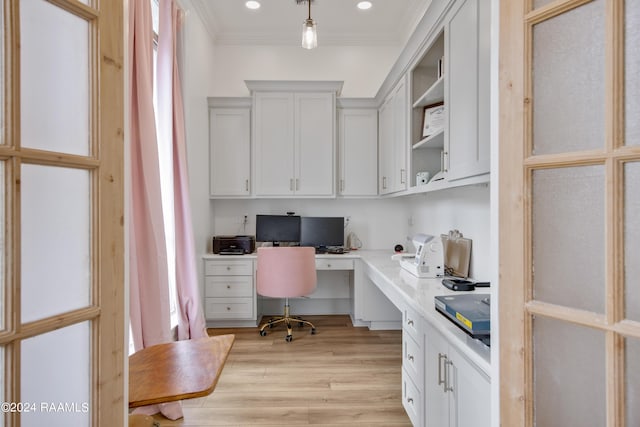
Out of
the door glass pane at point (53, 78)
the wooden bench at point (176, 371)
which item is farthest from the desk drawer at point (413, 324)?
the door glass pane at point (53, 78)

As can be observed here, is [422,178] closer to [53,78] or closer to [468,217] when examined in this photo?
[468,217]

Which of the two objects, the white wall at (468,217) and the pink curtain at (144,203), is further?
the white wall at (468,217)

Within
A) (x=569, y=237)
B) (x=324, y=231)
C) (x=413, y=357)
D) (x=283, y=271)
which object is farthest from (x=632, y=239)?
(x=324, y=231)

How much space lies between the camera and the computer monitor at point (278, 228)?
12.3 ft

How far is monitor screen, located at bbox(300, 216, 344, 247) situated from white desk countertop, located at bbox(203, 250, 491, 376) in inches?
9.5

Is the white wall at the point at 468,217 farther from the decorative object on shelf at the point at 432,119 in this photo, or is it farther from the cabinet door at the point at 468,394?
the cabinet door at the point at 468,394

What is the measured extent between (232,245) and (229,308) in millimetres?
655

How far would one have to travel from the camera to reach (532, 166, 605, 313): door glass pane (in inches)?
28.5

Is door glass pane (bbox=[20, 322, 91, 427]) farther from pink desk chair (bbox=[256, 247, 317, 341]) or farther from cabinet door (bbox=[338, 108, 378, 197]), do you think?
cabinet door (bbox=[338, 108, 378, 197])

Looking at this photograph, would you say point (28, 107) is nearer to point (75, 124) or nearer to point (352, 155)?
point (75, 124)

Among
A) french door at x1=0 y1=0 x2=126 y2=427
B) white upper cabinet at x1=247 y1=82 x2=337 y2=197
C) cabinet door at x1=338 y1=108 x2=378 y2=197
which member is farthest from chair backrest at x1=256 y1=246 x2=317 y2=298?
french door at x1=0 y1=0 x2=126 y2=427

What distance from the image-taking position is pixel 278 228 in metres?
3.76

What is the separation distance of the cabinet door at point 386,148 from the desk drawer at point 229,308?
6.14 ft

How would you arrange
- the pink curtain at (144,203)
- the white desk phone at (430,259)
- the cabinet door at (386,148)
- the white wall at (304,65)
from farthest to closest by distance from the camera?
the white wall at (304,65), the cabinet door at (386,148), the white desk phone at (430,259), the pink curtain at (144,203)
